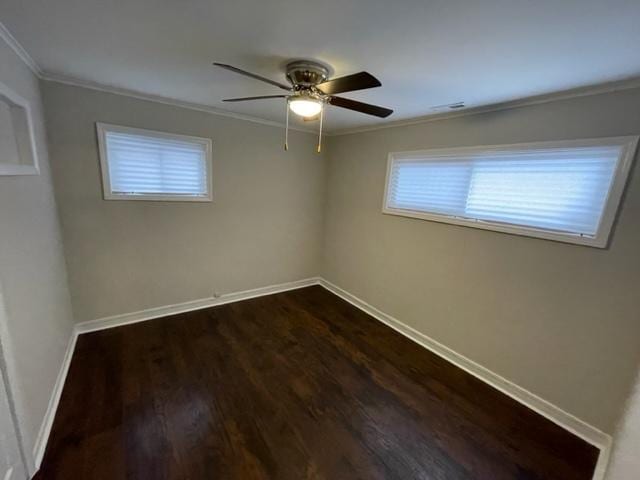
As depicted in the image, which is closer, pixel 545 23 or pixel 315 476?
pixel 545 23

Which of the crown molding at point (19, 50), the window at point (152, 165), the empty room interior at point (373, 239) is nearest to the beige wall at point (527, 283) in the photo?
the empty room interior at point (373, 239)

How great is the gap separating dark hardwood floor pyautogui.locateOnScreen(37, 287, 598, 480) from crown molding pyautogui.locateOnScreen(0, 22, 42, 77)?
7.63 ft

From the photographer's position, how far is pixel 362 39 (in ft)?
4.55

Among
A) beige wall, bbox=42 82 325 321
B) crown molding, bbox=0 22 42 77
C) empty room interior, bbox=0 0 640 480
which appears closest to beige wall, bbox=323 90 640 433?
empty room interior, bbox=0 0 640 480

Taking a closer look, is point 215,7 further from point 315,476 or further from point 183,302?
point 183,302

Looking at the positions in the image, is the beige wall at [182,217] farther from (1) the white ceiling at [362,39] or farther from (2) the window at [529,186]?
(2) the window at [529,186]

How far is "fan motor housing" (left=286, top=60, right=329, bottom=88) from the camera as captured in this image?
166 centimetres

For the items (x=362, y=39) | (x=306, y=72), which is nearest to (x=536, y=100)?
(x=362, y=39)

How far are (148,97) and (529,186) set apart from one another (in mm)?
3485

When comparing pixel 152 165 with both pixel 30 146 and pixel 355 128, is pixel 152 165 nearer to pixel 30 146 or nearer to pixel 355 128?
pixel 30 146

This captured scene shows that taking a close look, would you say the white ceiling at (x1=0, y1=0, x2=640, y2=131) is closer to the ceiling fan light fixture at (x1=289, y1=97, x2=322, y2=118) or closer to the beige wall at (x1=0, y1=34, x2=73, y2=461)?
the ceiling fan light fixture at (x1=289, y1=97, x2=322, y2=118)

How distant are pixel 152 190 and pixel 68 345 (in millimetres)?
1588

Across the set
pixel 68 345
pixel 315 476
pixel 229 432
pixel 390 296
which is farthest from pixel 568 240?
pixel 68 345

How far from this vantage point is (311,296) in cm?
396
